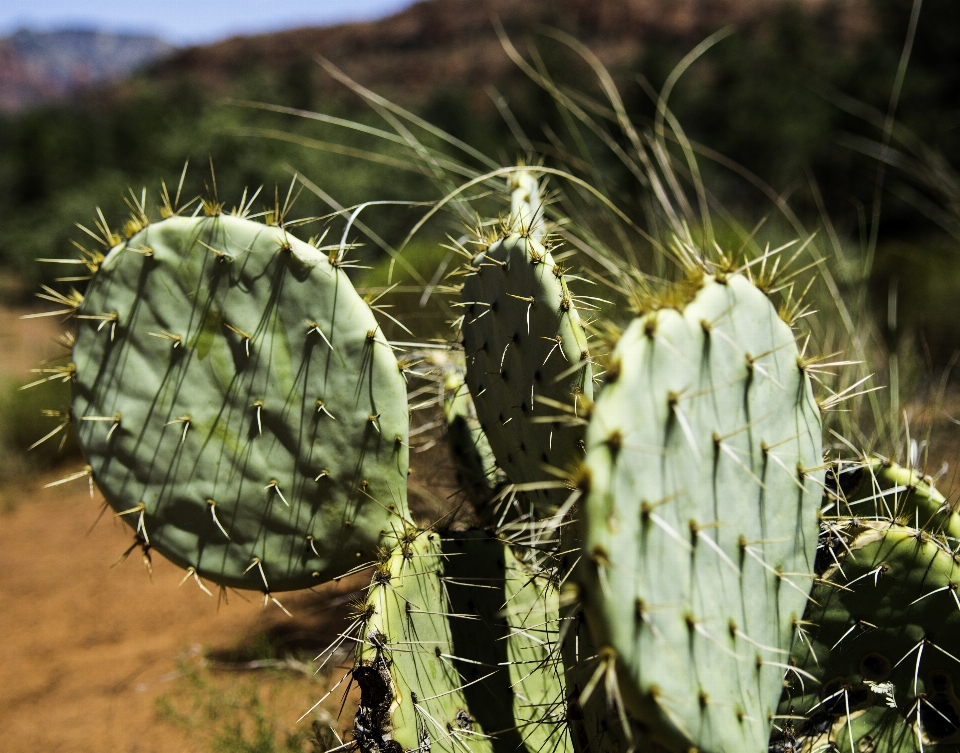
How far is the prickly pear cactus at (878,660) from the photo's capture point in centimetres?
124

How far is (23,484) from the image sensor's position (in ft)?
18.1

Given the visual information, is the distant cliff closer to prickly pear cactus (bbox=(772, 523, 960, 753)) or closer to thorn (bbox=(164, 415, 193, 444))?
thorn (bbox=(164, 415, 193, 444))

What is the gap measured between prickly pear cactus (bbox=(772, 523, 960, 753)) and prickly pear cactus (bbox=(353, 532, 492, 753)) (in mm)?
536

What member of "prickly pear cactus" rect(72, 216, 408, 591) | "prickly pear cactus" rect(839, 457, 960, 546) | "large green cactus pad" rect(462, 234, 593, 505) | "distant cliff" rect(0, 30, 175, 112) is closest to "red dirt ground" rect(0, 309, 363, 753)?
"prickly pear cactus" rect(72, 216, 408, 591)

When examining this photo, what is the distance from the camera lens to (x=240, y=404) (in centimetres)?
144

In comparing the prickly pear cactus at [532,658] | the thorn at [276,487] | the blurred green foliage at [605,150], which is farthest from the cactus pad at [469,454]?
the blurred green foliage at [605,150]

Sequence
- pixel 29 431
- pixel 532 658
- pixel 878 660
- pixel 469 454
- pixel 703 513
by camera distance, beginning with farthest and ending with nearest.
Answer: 1. pixel 29 431
2. pixel 469 454
3. pixel 532 658
4. pixel 878 660
5. pixel 703 513

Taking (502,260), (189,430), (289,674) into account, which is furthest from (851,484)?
(289,674)

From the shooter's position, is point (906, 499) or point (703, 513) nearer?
point (703, 513)

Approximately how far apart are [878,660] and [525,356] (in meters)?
0.75

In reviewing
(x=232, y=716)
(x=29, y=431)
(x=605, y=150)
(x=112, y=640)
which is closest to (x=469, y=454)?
(x=232, y=716)

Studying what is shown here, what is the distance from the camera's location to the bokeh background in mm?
2604

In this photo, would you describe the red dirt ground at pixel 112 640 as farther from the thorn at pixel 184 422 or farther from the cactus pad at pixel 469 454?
the cactus pad at pixel 469 454

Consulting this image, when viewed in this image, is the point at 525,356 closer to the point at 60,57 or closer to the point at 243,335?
the point at 243,335
